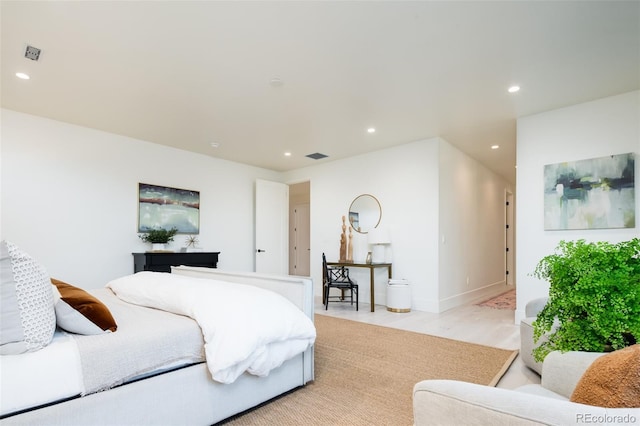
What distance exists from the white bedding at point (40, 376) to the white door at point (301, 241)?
8.03 m

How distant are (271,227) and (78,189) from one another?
3168 millimetres

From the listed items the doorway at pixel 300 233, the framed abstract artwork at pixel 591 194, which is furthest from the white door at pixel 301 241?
the framed abstract artwork at pixel 591 194

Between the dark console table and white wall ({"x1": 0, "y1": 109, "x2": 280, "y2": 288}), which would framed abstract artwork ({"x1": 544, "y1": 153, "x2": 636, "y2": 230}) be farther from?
white wall ({"x1": 0, "y1": 109, "x2": 280, "y2": 288})

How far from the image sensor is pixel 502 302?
5.61 meters

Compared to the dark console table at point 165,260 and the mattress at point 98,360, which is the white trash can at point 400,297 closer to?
the dark console table at point 165,260

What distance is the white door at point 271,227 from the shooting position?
20.4 ft

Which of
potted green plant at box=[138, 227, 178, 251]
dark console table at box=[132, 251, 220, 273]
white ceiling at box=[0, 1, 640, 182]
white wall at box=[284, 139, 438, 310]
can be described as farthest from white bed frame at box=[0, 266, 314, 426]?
potted green plant at box=[138, 227, 178, 251]

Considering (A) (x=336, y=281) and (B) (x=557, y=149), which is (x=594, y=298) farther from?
(A) (x=336, y=281)

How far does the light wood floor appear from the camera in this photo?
11.4 ft

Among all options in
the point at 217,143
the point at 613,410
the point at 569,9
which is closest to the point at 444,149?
the point at 569,9

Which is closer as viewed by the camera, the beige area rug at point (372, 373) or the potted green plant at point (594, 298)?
the potted green plant at point (594, 298)

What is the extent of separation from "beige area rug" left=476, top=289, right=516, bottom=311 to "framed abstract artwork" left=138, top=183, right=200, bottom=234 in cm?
497

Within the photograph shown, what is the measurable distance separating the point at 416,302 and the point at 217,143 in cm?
385

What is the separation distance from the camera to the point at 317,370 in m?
2.53
